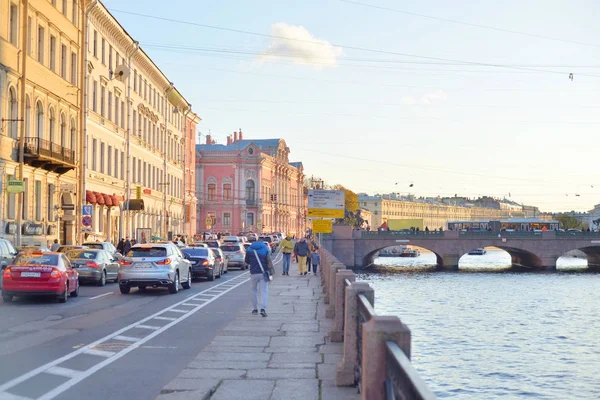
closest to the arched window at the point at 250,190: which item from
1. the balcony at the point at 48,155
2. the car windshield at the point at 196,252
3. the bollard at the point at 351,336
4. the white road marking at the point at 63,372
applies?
the balcony at the point at 48,155

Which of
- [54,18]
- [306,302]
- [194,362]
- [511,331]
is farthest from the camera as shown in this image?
[54,18]

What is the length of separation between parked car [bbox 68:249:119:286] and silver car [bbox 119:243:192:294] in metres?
4.68

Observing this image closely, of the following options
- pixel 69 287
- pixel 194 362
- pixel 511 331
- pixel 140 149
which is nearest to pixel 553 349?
pixel 511 331

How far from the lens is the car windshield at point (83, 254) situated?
3297cm

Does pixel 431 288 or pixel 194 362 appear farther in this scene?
pixel 431 288

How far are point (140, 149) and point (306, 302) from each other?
153 feet

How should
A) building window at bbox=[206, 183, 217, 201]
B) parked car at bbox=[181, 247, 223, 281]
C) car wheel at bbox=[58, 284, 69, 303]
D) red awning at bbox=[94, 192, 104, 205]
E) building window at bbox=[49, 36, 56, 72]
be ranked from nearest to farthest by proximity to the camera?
car wheel at bbox=[58, 284, 69, 303] → parked car at bbox=[181, 247, 223, 281] → building window at bbox=[49, 36, 56, 72] → red awning at bbox=[94, 192, 104, 205] → building window at bbox=[206, 183, 217, 201]

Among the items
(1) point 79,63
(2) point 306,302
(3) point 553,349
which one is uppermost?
(1) point 79,63

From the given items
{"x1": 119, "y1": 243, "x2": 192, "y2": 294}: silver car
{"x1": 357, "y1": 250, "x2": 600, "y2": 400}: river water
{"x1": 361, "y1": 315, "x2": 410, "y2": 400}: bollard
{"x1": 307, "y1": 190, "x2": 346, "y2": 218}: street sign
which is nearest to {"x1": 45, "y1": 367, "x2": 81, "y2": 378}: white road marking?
{"x1": 361, "y1": 315, "x2": 410, "y2": 400}: bollard

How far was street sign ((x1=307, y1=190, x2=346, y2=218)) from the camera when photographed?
5931 centimetres

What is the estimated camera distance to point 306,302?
24.6 meters

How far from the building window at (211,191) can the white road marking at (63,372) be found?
11342cm

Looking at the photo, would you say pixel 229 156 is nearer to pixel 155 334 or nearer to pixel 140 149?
pixel 140 149

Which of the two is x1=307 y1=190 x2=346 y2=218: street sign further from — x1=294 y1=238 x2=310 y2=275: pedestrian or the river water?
x1=294 y1=238 x2=310 y2=275: pedestrian
